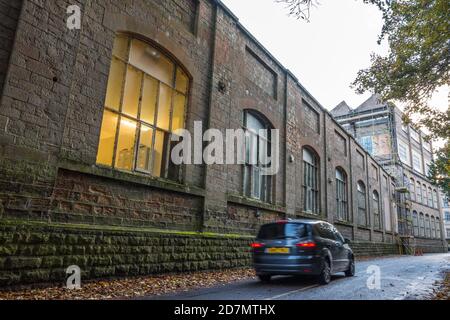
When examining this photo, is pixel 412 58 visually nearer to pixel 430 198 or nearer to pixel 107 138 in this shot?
pixel 107 138

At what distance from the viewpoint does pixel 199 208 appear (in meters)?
10.0

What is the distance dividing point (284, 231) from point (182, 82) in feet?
17.8

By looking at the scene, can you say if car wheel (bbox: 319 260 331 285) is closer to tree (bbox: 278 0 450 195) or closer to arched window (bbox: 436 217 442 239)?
tree (bbox: 278 0 450 195)

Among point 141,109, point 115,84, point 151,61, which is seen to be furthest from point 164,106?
point 115,84

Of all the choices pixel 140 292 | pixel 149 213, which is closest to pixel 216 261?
pixel 149 213

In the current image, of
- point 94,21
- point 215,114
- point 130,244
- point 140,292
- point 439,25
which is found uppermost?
point 439,25

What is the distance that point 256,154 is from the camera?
13.6 metres

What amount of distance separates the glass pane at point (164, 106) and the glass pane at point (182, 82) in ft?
1.44

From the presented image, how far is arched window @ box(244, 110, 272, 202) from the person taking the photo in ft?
42.7

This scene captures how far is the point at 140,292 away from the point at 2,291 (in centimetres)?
223

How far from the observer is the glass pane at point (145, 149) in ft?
28.8

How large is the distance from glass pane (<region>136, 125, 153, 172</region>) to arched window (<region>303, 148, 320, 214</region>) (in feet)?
34.8

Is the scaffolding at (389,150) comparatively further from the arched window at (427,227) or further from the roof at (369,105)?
the arched window at (427,227)
